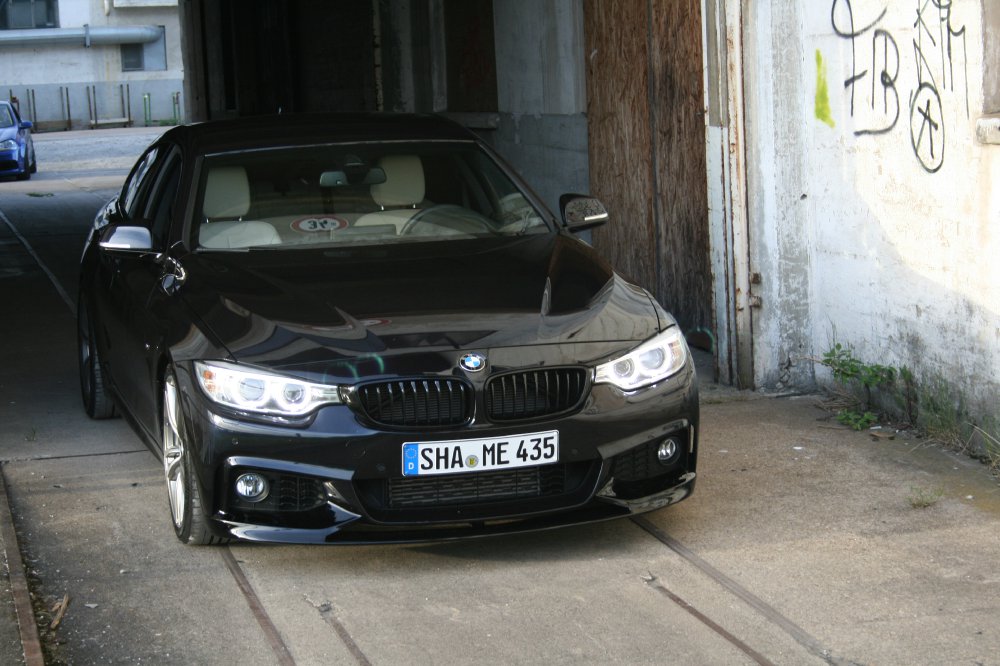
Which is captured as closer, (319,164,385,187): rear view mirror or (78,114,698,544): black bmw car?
(78,114,698,544): black bmw car

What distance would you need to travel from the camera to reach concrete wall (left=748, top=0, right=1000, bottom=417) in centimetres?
609

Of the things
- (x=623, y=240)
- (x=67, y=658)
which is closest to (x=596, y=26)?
(x=623, y=240)

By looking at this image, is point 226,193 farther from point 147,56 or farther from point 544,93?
point 147,56

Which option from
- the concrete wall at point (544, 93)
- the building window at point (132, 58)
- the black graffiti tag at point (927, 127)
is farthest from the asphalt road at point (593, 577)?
the building window at point (132, 58)

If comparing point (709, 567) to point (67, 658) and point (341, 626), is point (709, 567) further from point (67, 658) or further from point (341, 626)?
point (67, 658)

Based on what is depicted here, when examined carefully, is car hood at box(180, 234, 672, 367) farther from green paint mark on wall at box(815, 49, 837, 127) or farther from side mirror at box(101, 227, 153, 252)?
green paint mark on wall at box(815, 49, 837, 127)

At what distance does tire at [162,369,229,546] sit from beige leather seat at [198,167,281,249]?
816 mm

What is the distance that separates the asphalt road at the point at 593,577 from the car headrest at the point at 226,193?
120 cm

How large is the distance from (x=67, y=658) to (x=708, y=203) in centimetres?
462

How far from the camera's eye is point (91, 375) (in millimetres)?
→ 7145

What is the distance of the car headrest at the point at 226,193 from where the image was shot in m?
5.86

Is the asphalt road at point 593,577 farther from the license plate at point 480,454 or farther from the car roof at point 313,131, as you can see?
the car roof at point 313,131

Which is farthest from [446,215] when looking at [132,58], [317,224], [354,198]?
[132,58]

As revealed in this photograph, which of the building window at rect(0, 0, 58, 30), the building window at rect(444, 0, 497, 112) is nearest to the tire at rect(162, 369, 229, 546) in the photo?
the building window at rect(444, 0, 497, 112)
